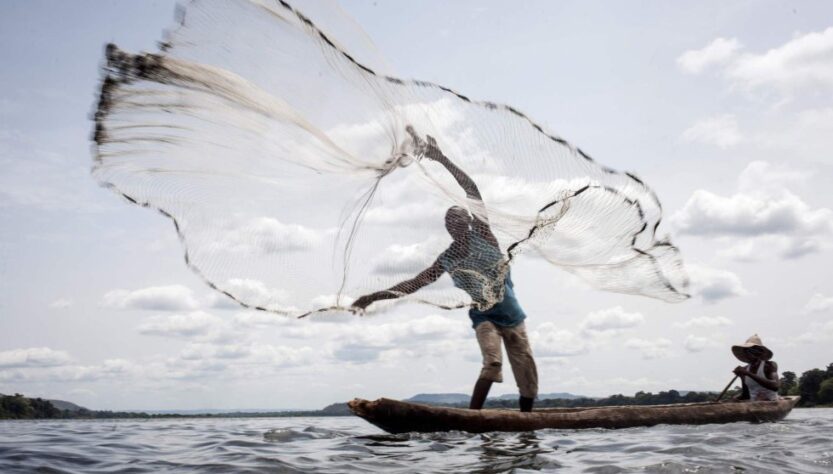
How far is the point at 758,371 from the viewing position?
1058cm

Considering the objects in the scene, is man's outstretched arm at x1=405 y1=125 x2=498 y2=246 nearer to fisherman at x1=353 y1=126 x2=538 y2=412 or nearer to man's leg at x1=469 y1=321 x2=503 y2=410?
fisherman at x1=353 y1=126 x2=538 y2=412

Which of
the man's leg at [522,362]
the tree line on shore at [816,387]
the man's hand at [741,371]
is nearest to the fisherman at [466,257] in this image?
the man's leg at [522,362]

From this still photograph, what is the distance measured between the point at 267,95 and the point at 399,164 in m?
1.49

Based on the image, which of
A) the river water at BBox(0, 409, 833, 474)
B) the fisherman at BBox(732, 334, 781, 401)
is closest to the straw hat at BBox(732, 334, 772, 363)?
the fisherman at BBox(732, 334, 781, 401)

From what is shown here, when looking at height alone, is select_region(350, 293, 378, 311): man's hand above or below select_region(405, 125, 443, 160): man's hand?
below

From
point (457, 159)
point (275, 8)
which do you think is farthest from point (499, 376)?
point (275, 8)

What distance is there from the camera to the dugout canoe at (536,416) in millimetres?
6863

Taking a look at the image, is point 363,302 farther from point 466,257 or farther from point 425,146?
point 425,146

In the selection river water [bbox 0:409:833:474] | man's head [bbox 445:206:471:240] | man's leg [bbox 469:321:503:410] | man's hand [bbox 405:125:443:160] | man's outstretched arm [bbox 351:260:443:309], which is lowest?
river water [bbox 0:409:833:474]

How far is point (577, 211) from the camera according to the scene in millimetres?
6625

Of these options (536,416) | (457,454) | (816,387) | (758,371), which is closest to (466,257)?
(457,454)

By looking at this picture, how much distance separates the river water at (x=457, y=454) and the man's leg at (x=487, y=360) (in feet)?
1.99

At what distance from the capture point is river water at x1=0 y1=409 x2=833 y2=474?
191 inches

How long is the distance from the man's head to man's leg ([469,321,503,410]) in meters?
1.63
